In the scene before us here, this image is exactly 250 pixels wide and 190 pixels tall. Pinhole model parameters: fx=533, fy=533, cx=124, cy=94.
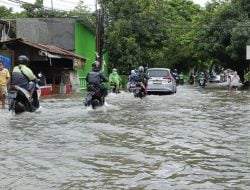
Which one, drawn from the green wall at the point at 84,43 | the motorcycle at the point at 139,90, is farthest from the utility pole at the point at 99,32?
the motorcycle at the point at 139,90

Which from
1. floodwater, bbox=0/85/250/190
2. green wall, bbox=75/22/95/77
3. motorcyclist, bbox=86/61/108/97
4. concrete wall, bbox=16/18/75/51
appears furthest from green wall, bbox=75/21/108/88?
floodwater, bbox=0/85/250/190

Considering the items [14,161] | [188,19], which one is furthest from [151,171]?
[188,19]

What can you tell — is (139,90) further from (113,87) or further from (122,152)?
(122,152)

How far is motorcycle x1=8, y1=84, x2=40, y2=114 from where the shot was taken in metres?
14.3

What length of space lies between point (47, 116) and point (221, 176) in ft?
27.1

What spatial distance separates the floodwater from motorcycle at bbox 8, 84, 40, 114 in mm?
316

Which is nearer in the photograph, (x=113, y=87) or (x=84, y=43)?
(x=113, y=87)

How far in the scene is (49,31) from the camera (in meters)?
35.5

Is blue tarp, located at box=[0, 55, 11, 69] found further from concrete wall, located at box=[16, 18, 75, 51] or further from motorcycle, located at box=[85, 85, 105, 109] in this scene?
motorcycle, located at box=[85, 85, 105, 109]

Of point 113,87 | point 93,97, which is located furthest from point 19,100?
point 113,87

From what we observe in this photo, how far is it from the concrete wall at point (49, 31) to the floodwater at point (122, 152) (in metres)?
21.1

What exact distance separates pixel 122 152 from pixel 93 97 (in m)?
8.26

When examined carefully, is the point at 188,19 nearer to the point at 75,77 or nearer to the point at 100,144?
the point at 75,77

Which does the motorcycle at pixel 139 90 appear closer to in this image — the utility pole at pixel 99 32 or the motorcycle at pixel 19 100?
the motorcycle at pixel 19 100
